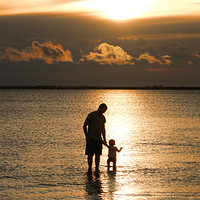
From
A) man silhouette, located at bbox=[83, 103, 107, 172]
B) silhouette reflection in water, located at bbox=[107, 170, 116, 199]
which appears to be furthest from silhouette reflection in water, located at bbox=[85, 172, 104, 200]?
man silhouette, located at bbox=[83, 103, 107, 172]

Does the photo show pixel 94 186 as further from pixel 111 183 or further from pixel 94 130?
pixel 94 130

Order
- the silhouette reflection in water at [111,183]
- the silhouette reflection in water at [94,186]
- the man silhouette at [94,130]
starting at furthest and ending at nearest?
1. the man silhouette at [94,130]
2. the silhouette reflection in water at [111,183]
3. the silhouette reflection in water at [94,186]

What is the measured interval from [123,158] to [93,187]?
5125 mm

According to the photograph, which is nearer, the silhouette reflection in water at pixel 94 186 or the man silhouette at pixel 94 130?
the silhouette reflection in water at pixel 94 186

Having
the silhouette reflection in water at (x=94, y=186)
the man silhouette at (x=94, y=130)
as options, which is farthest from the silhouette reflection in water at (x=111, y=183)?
the man silhouette at (x=94, y=130)

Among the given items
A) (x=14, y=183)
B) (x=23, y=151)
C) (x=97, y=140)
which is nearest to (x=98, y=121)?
(x=97, y=140)

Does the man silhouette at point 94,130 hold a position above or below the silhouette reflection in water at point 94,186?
above

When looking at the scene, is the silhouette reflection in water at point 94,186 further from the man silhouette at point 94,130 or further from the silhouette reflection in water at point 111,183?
the man silhouette at point 94,130

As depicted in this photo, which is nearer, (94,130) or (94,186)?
(94,186)

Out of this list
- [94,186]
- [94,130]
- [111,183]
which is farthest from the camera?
[94,130]

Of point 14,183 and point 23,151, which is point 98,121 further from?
point 23,151

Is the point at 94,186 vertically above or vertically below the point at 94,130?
below

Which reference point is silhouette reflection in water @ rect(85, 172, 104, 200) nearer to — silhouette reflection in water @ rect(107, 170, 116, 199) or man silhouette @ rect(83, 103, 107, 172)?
silhouette reflection in water @ rect(107, 170, 116, 199)

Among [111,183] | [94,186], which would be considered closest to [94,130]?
[111,183]
